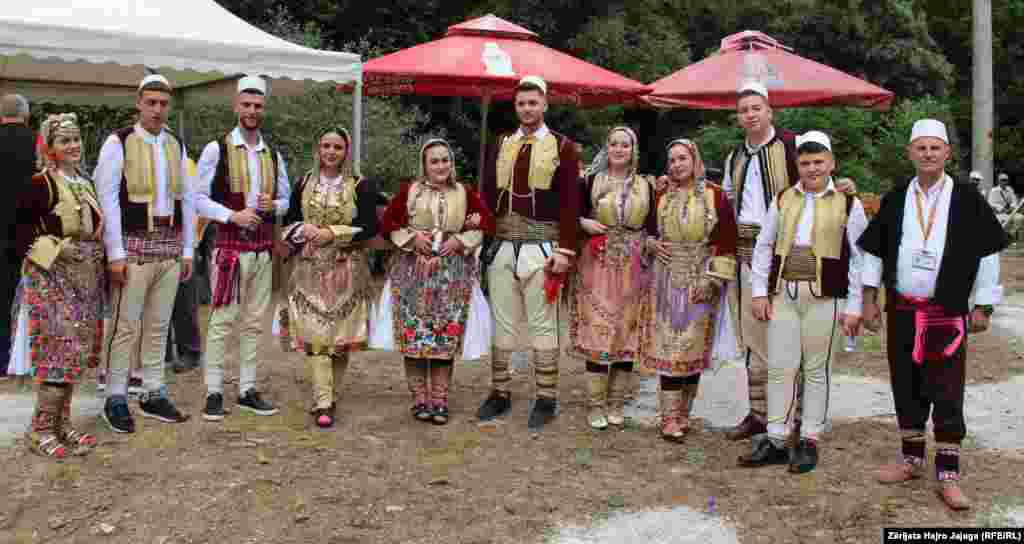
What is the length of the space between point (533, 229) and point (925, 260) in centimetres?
209

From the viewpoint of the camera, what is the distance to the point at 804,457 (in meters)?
4.84

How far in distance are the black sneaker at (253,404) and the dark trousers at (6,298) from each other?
2194mm

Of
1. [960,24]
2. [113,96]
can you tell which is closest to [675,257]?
[113,96]

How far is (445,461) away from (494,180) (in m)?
1.66

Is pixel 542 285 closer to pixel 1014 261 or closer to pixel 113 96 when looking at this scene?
pixel 113 96

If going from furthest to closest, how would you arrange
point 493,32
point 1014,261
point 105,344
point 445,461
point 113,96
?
point 1014,261 → point 113,96 → point 493,32 → point 105,344 → point 445,461

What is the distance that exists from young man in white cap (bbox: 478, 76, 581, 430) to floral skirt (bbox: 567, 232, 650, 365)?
17cm

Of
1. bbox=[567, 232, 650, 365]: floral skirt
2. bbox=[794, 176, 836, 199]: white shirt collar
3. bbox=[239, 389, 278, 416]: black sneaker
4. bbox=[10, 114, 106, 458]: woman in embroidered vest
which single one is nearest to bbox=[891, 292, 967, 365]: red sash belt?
bbox=[794, 176, 836, 199]: white shirt collar

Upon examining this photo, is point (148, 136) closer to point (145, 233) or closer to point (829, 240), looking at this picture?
point (145, 233)

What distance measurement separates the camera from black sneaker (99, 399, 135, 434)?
5.32 meters

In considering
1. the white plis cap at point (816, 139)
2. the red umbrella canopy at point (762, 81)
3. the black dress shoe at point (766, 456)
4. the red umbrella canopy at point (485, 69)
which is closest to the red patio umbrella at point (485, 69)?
the red umbrella canopy at point (485, 69)

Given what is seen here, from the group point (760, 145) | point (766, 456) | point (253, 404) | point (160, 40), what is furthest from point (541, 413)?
point (160, 40)

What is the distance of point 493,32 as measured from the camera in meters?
7.59

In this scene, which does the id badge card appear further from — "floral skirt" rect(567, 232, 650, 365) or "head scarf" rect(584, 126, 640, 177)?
"head scarf" rect(584, 126, 640, 177)
